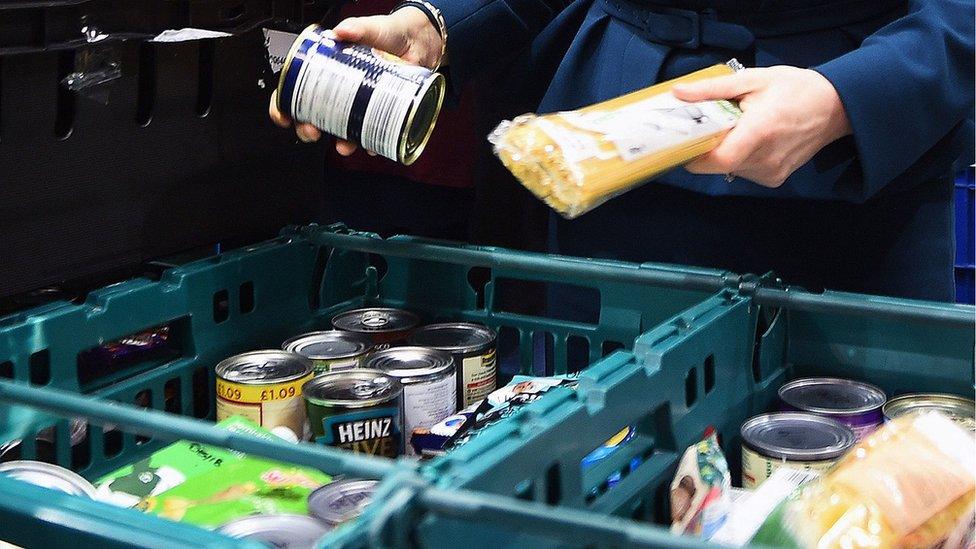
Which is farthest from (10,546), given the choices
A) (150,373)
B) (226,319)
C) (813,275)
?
(813,275)

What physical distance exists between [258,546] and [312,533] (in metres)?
0.28

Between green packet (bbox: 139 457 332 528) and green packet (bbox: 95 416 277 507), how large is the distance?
29mm

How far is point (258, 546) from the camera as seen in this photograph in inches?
29.4

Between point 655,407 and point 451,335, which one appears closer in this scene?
point 655,407

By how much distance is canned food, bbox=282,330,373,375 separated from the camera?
57.4 inches

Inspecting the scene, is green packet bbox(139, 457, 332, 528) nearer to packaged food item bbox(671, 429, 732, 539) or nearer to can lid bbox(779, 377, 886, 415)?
packaged food item bbox(671, 429, 732, 539)

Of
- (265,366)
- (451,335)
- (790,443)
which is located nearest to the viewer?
(790,443)

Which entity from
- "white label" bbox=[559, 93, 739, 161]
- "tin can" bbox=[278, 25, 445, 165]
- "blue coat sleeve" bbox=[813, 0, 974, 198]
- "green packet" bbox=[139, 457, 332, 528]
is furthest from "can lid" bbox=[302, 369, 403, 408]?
"blue coat sleeve" bbox=[813, 0, 974, 198]

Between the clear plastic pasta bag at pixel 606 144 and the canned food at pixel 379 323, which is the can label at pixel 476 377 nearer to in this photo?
the canned food at pixel 379 323

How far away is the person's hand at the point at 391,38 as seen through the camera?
Result: 4.47ft

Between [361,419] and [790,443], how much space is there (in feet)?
1.44

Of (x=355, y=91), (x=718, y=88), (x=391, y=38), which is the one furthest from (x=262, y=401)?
(x=718, y=88)

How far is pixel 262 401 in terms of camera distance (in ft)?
4.40

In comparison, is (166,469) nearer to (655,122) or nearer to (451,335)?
(451,335)
